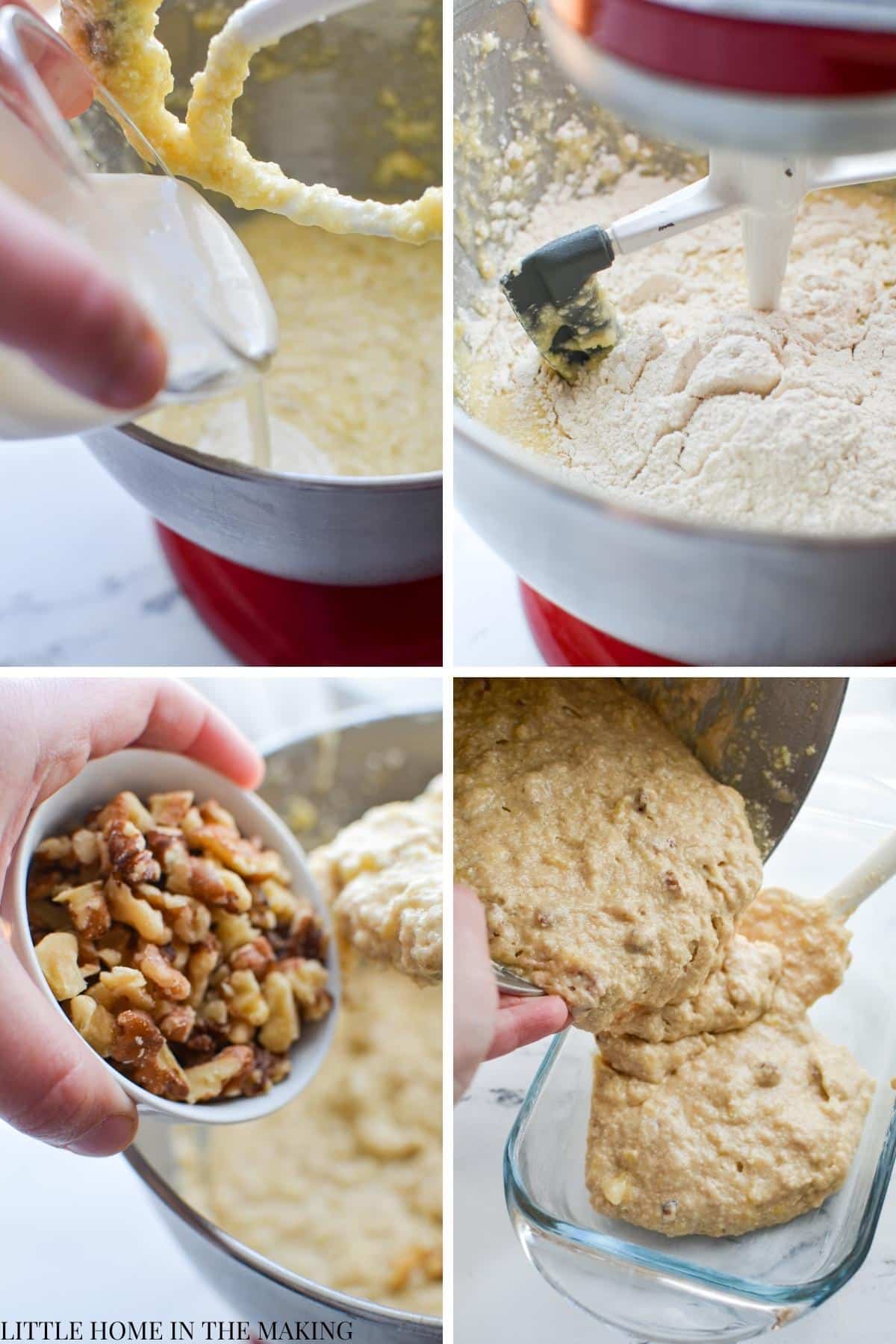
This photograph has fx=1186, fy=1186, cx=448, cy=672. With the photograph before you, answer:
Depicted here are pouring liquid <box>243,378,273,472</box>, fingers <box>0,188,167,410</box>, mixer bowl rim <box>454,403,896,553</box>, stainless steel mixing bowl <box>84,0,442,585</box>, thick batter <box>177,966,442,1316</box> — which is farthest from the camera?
thick batter <box>177,966,442,1316</box>

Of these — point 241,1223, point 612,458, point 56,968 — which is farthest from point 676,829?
point 241,1223

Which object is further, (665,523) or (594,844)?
(594,844)

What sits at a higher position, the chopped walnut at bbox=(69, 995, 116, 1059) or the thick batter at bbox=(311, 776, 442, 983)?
the chopped walnut at bbox=(69, 995, 116, 1059)

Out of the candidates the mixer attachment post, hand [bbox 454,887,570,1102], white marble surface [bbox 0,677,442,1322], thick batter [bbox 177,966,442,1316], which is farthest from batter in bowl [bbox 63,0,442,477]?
white marble surface [bbox 0,677,442,1322]

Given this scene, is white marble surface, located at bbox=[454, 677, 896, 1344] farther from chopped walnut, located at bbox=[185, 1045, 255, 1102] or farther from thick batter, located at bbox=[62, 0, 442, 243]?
thick batter, located at bbox=[62, 0, 442, 243]

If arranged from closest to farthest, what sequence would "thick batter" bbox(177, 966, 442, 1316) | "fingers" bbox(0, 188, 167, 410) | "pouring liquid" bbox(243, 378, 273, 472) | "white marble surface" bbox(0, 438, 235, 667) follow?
"fingers" bbox(0, 188, 167, 410) < "pouring liquid" bbox(243, 378, 273, 472) < "white marble surface" bbox(0, 438, 235, 667) < "thick batter" bbox(177, 966, 442, 1316)

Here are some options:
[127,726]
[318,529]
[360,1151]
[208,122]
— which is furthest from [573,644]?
[360,1151]

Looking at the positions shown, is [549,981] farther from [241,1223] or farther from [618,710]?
[241,1223]

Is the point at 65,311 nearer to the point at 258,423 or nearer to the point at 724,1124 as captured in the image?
the point at 258,423

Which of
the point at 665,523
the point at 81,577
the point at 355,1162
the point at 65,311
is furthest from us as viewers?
the point at 355,1162
